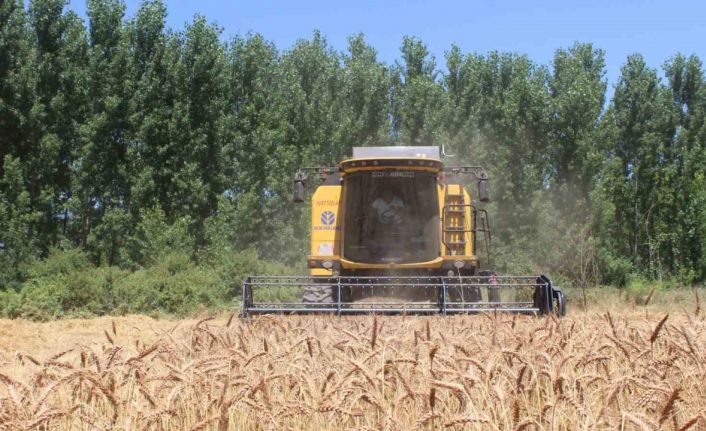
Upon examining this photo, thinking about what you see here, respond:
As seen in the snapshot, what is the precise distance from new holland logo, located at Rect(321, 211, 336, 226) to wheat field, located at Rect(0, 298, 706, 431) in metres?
7.17

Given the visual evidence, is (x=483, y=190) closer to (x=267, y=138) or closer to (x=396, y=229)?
(x=396, y=229)

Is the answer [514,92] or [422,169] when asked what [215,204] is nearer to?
[514,92]

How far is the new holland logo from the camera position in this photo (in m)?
11.7

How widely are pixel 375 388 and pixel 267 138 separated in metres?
23.8

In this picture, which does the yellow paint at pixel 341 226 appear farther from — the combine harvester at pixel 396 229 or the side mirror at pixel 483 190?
the side mirror at pixel 483 190

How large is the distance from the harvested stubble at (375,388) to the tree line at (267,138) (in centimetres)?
1744

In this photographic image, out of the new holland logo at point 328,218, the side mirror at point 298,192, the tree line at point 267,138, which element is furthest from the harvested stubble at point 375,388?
the tree line at point 267,138

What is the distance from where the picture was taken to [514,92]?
2905cm

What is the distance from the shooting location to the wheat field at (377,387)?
280 cm

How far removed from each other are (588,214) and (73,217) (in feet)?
57.0

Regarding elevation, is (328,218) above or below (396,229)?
above

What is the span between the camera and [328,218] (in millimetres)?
11773

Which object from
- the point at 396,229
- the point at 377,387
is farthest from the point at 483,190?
the point at 377,387

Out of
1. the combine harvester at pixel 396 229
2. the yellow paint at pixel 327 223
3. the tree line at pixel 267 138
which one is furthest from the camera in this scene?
the tree line at pixel 267 138
